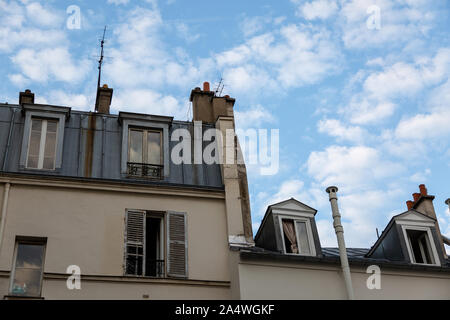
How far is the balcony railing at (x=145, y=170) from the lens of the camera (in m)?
14.6

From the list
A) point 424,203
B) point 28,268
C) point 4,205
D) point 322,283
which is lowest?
point 322,283

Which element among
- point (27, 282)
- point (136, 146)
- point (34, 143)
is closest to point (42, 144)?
point (34, 143)

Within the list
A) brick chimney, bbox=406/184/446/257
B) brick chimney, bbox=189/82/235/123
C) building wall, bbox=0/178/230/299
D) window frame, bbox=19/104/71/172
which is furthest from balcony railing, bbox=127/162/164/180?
brick chimney, bbox=406/184/446/257

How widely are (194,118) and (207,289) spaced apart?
5274 millimetres

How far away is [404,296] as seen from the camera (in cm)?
1391

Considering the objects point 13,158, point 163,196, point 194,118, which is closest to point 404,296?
point 163,196

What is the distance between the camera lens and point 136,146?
1517 cm

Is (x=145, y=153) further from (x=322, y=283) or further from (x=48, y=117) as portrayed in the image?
(x=322, y=283)

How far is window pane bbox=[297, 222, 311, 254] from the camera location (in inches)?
558

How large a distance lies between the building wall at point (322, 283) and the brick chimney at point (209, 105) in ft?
16.3

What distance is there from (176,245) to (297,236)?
2904mm
